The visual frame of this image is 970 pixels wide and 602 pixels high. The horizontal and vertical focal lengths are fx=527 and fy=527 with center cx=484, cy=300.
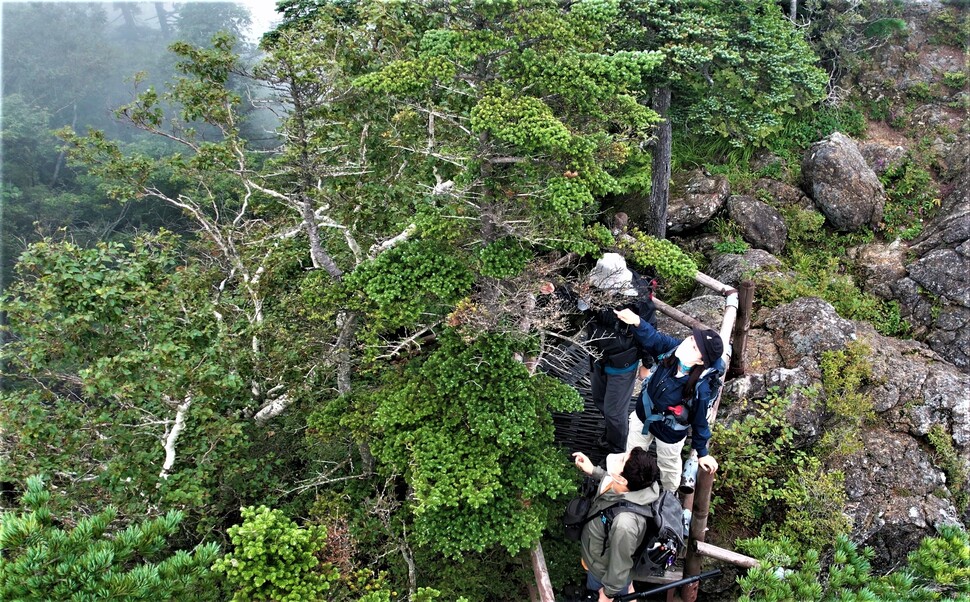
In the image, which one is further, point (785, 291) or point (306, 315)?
point (785, 291)

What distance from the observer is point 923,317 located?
1035cm

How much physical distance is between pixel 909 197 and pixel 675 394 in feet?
36.3

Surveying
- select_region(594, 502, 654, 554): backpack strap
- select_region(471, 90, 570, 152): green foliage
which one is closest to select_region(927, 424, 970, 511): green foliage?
select_region(594, 502, 654, 554): backpack strap

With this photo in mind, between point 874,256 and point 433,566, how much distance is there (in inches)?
448

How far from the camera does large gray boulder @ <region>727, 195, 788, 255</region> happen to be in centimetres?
1170

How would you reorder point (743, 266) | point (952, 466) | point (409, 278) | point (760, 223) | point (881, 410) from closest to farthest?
point (409, 278)
point (952, 466)
point (881, 410)
point (743, 266)
point (760, 223)

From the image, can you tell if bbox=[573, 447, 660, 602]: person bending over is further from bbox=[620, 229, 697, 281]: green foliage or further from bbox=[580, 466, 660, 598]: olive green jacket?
bbox=[620, 229, 697, 281]: green foliage

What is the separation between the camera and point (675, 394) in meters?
5.35

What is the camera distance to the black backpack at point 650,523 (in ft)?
16.4

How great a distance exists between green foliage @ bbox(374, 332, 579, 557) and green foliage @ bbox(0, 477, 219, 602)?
2.07 meters

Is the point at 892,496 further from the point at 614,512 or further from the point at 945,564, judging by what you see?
the point at 614,512

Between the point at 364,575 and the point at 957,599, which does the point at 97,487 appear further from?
the point at 957,599

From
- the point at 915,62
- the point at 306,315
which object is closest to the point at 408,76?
the point at 306,315

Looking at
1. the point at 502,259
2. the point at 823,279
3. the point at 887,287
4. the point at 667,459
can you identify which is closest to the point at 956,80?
the point at 887,287
